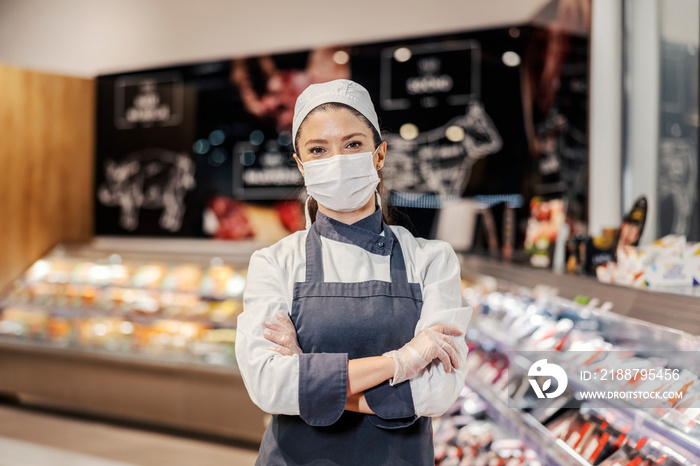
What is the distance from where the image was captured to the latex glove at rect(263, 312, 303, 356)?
1262 millimetres

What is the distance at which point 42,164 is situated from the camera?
18.6 feet

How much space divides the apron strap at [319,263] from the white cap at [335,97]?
275mm

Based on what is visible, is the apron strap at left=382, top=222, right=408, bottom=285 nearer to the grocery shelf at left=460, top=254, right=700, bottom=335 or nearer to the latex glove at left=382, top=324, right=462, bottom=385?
the latex glove at left=382, top=324, right=462, bottom=385

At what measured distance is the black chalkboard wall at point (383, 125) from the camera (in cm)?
457

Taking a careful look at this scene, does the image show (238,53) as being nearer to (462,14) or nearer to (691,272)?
(462,14)

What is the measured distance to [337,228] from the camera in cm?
143

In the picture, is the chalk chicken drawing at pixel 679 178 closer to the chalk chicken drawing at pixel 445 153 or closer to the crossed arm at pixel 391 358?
the chalk chicken drawing at pixel 445 153

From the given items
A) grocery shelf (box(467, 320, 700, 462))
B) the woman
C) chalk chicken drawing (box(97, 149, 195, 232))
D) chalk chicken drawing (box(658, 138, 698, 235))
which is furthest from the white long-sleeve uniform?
chalk chicken drawing (box(97, 149, 195, 232))

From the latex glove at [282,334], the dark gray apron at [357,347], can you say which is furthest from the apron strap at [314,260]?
the latex glove at [282,334]

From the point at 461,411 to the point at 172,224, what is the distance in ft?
12.6

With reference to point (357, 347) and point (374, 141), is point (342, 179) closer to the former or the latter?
point (374, 141)

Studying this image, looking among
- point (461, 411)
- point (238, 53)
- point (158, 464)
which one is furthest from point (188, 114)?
point (461, 411)

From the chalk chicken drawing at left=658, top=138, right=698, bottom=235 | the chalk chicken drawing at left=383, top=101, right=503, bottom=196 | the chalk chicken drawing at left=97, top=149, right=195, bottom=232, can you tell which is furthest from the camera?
the chalk chicken drawing at left=97, top=149, right=195, bottom=232

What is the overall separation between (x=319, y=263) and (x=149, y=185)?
5.16m
